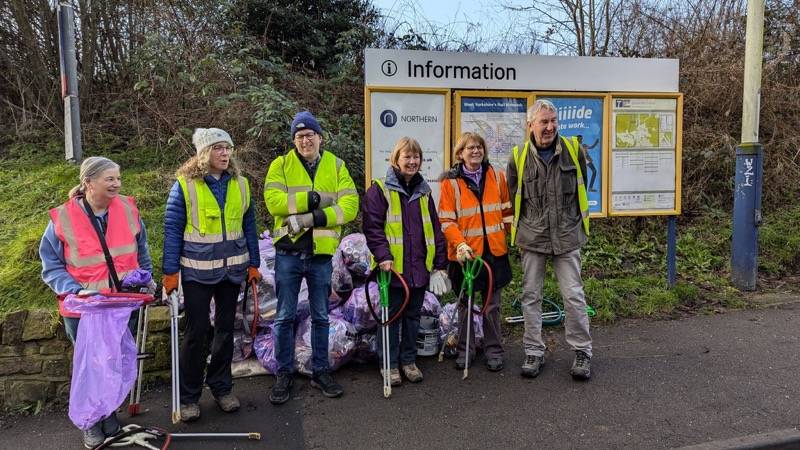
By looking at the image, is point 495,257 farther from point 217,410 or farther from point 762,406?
point 217,410

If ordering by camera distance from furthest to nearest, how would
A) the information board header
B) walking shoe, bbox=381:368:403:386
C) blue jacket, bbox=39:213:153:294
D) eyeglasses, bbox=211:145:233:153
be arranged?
the information board header → walking shoe, bbox=381:368:403:386 → eyeglasses, bbox=211:145:233:153 → blue jacket, bbox=39:213:153:294

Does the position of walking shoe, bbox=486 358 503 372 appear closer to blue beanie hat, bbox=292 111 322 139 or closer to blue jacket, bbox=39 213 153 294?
blue beanie hat, bbox=292 111 322 139

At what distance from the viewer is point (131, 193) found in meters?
6.11

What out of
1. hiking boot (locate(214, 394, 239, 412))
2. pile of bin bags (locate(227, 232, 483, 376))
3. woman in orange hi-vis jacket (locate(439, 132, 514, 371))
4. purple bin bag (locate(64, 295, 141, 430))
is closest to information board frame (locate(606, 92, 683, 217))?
woman in orange hi-vis jacket (locate(439, 132, 514, 371))

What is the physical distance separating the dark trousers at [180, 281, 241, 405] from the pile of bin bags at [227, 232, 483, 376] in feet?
0.93

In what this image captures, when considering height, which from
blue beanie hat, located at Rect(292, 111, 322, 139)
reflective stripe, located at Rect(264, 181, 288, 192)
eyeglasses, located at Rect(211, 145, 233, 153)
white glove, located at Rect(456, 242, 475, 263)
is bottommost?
white glove, located at Rect(456, 242, 475, 263)

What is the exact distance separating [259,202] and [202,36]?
11.8ft

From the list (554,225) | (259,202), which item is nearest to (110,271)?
(554,225)

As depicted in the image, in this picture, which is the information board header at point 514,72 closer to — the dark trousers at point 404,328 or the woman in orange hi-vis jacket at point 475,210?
the woman in orange hi-vis jacket at point 475,210

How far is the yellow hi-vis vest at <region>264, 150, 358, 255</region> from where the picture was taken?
3.62m

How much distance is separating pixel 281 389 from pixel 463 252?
1.62 metres

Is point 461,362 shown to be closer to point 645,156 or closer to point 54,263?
point 54,263

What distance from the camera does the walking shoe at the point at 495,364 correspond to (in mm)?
4199

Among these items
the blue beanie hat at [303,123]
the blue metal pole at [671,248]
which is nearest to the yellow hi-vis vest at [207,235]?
the blue beanie hat at [303,123]
